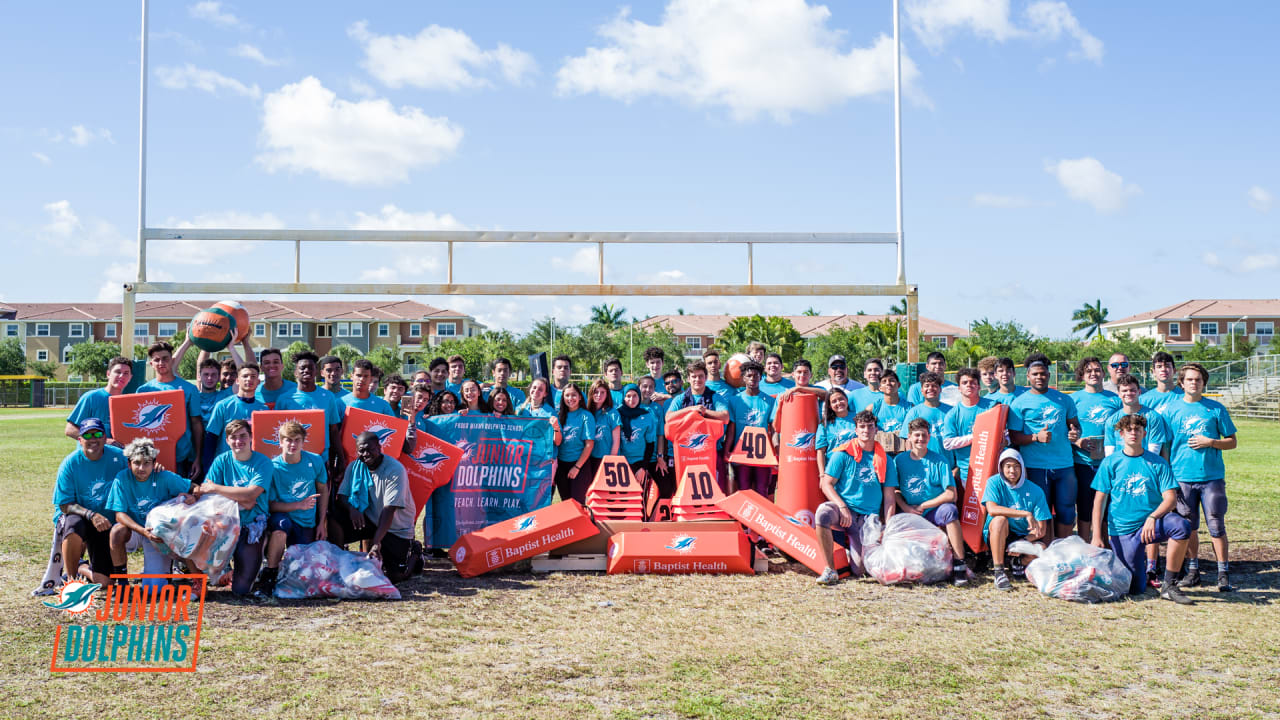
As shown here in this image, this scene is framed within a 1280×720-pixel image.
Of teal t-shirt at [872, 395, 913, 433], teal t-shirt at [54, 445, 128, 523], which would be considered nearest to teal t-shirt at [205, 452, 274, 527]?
teal t-shirt at [54, 445, 128, 523]

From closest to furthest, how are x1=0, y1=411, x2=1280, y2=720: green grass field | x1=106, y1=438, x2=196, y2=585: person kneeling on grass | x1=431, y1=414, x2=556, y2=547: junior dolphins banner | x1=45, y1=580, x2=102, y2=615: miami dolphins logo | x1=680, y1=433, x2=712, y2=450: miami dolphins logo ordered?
x1=0, y1=411, x2=1280, y2=720: green grass field, x1=45, y1=580, x2=102, y2=615: miami dolphins logo, x1=106, y1=438, x2=196, y2=585: person kneeling on grass, x1=431, y1=414, x2=556, y2=547: junior dolphins banner, x1=680, y1=433, x2=712, y2=450: miami dolphins logo

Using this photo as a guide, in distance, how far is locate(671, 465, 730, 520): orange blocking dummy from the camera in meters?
8.57

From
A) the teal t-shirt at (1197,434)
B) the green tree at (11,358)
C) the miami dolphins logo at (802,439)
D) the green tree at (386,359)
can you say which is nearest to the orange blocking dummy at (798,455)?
the miami dolphins logo at (802,439)

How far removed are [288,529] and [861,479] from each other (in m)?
4.97

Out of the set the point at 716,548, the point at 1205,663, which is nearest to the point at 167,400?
the point at 716,548

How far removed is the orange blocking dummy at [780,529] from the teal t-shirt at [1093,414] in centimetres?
236

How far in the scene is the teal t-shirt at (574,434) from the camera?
9.08 meters

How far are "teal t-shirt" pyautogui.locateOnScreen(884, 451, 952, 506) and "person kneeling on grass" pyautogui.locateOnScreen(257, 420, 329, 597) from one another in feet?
16.5

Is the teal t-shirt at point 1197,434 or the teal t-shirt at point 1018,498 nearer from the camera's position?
the teal t-shirt at point 1197,434

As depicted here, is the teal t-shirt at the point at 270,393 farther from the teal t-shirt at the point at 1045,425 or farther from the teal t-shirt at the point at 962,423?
the teal t-shirt at the point at 1045,425

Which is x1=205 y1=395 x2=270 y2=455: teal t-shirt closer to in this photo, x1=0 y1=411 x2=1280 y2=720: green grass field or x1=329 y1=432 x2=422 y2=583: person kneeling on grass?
x1=329 y1=432 x2=422 y2=583: person kneeling on grass

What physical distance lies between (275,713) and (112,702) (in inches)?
36.2

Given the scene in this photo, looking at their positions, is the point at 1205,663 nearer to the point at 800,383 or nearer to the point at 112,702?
the point at 800,383

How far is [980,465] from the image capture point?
25.3ft
